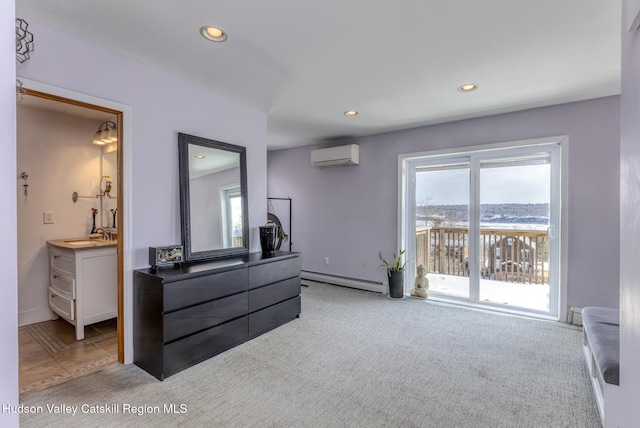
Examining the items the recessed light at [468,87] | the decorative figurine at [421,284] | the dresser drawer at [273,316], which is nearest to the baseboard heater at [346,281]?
the decorative figurine at [421,284]

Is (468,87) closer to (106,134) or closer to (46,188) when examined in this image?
(106,134)

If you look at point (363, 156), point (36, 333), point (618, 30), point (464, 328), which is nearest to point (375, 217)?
point (363, 156)

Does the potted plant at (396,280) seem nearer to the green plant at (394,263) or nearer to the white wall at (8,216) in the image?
the green plant at (394,263)

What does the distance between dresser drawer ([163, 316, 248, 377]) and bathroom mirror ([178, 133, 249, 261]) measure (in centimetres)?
68

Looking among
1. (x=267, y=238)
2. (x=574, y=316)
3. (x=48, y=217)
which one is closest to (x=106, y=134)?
(x=48, y=217)

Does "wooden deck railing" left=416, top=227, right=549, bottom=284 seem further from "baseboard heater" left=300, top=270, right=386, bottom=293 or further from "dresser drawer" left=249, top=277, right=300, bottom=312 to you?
"dresser drawer" left=249, top=277, right=300, bottom=312

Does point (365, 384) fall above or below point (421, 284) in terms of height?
below

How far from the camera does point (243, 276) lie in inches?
108

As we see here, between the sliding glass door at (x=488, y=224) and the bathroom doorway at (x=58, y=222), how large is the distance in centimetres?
357

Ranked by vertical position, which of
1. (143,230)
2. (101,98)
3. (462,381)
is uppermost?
(101,98)

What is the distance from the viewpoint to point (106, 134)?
11.5 ft

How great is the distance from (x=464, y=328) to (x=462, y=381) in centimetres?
106

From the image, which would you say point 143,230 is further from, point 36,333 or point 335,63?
point 335,63

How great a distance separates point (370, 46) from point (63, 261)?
3.53 metres
